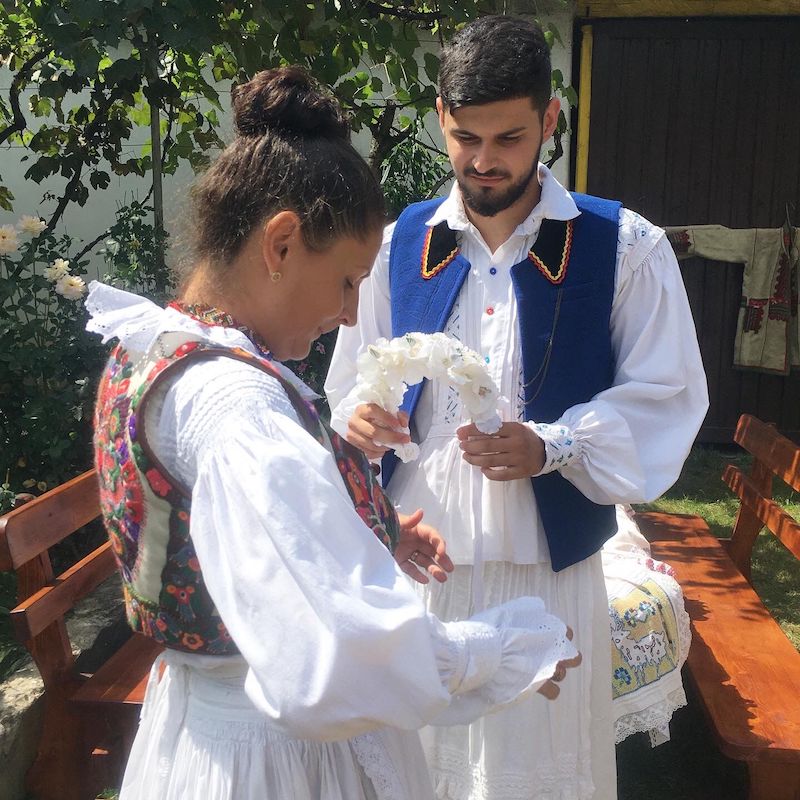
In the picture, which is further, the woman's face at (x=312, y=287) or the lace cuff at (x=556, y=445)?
the lace cuff at (x=556, y=445)

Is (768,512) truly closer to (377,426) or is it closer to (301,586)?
(377,426)

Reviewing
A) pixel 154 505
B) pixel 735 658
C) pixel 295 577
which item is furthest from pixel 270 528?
pixel 735 658

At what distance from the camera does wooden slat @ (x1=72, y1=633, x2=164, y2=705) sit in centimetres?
260

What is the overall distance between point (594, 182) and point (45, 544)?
179 inches

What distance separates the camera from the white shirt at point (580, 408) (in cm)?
187

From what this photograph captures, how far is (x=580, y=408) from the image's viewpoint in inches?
74.5

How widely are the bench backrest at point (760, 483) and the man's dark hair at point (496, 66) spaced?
5.86 feet

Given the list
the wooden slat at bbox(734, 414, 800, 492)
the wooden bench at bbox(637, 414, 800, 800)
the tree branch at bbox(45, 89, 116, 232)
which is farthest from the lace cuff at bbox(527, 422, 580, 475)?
the tree branch at bbox(45, 89, 116, 232)

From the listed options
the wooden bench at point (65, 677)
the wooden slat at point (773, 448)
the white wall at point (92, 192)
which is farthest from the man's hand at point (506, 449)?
the white wall at point (92, 192)

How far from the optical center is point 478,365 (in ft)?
5.58

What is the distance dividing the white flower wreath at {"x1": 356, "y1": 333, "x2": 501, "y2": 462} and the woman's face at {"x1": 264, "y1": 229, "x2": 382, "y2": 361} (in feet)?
1.56

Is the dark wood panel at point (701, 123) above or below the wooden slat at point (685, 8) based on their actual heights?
below

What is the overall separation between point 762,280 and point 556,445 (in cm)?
475

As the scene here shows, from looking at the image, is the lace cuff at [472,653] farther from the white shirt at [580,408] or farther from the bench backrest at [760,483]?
the bench backrest at [760,483]
